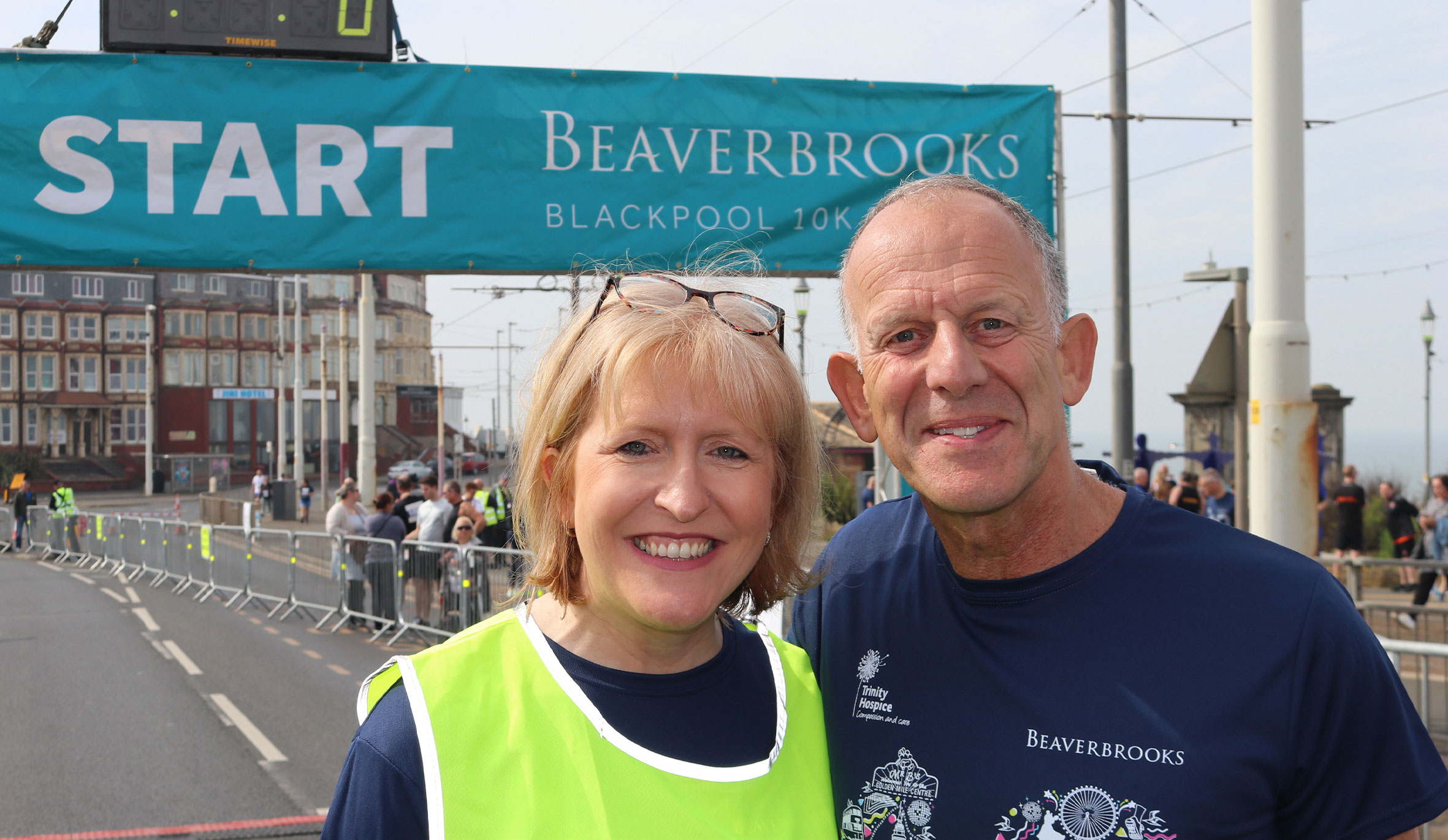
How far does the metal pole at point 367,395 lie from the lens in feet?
50.0

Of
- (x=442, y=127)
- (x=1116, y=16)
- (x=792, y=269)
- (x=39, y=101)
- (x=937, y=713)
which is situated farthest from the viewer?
(x=1116, y=16)

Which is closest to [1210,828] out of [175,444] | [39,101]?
[39,101]

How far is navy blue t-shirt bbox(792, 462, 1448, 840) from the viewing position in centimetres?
182

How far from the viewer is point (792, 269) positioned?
6.00 metres

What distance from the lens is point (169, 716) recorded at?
329 inches

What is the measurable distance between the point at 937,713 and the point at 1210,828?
47 centimetres

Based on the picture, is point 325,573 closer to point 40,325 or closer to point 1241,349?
point 1241,349

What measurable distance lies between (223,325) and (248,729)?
69902 mm

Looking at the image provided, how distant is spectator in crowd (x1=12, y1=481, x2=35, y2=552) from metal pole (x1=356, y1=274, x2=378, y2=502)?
13.6 m

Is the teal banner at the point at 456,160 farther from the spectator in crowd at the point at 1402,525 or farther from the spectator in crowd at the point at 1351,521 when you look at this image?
the spectator in crowd at the point at 1402,525

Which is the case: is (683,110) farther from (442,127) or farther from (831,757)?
(831,757)

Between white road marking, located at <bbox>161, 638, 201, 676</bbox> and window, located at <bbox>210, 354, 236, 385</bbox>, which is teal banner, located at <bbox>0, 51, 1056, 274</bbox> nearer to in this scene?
white road marking, located at <bbox>161, 638, 201, 676</bbox>

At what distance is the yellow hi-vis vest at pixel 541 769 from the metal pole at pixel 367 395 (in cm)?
1391

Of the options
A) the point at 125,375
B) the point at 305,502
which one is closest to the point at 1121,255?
the point at 305,502
